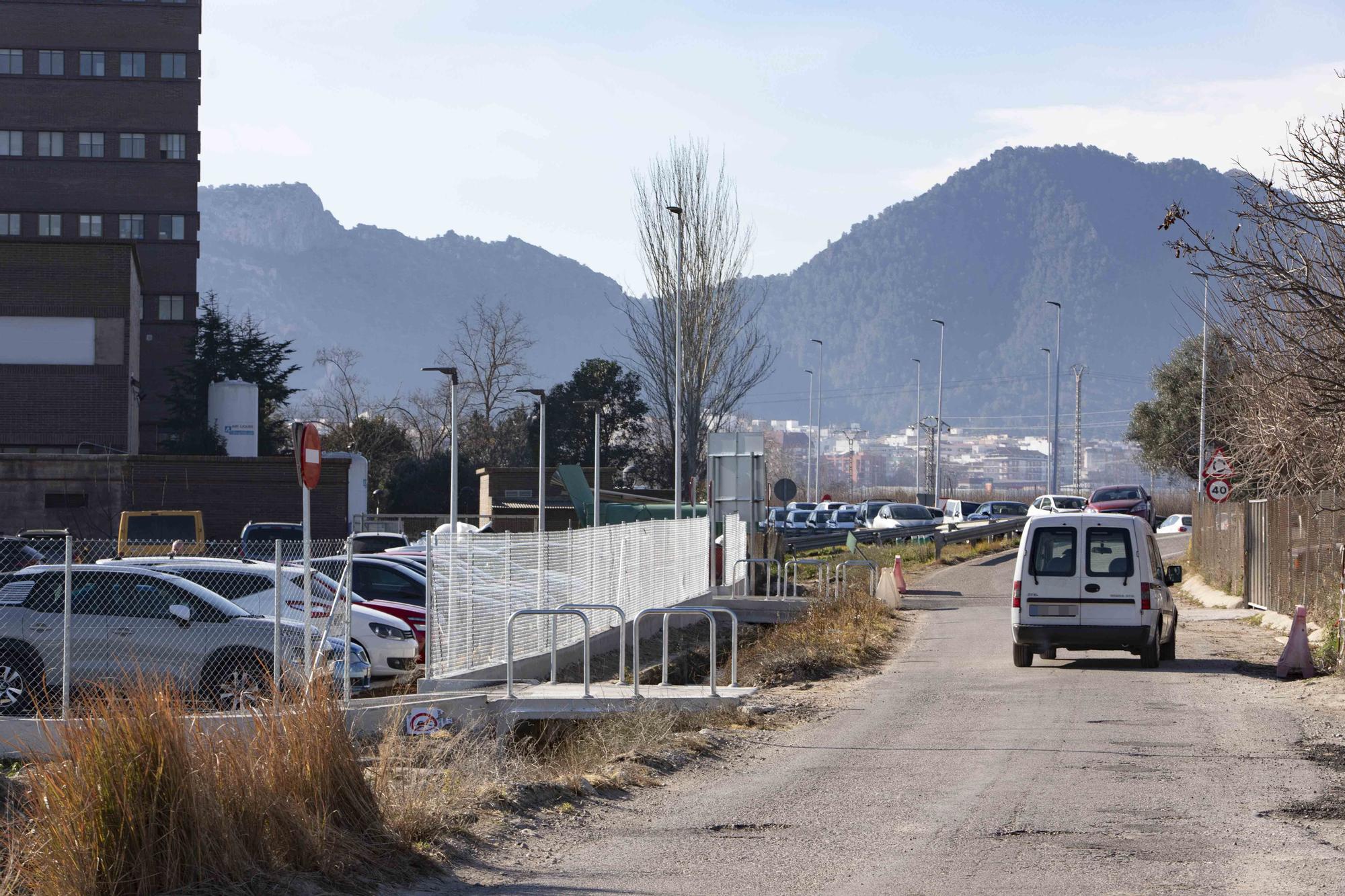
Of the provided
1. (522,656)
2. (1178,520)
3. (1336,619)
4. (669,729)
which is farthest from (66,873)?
(1178,520)

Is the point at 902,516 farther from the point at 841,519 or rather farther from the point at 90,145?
the point at 90,145

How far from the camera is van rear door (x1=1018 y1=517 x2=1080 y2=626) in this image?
679 inches

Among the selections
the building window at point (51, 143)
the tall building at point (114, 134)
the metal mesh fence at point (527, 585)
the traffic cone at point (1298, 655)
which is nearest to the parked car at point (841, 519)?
the tall building at point (114, 134)

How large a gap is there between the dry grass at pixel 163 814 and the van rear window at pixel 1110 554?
11.9 meters

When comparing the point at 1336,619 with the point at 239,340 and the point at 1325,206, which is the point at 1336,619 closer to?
the point at 1325,206

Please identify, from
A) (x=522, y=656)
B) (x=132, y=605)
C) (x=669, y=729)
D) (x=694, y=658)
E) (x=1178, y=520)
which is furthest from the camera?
(x=1178, y=520)

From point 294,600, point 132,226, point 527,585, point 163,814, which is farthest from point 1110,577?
point 132,226

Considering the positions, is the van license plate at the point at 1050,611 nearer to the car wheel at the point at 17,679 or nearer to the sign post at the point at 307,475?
the sign post at the point at 307,475

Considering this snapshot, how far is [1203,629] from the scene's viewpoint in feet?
77.7

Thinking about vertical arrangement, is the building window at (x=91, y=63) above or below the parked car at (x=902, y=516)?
above

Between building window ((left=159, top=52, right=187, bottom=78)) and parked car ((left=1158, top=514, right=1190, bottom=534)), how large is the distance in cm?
5095

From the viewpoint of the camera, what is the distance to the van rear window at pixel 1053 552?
17.4m

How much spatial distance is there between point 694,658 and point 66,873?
16805 millimetres

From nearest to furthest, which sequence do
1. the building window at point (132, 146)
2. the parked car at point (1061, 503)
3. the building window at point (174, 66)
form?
the parked car at point (1061, 503)
the building window at point (174, 66)
the building window at point (132, 146)
